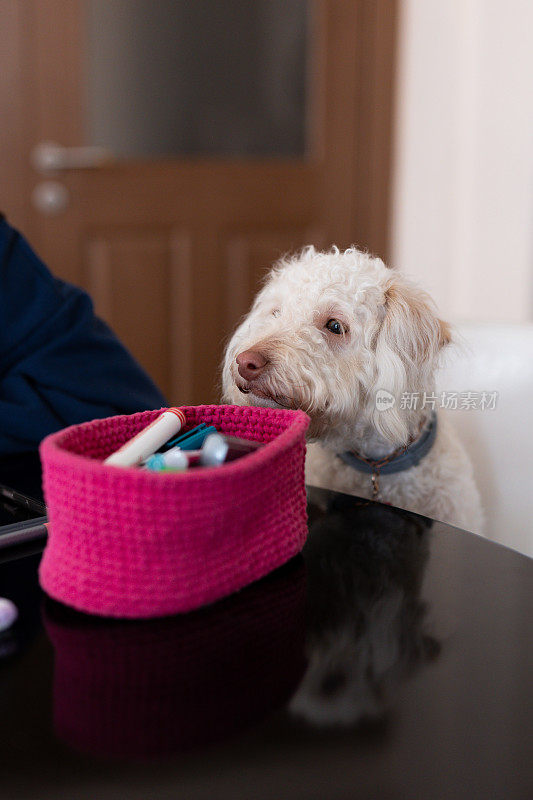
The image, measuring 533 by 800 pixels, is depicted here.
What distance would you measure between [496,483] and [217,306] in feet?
5.36

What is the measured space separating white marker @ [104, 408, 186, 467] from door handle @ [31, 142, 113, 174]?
1.95 metres

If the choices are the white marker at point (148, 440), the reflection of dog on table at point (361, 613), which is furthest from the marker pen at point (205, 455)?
the reflection of dog on table at point (361, 613)

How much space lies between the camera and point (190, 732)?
0.46 metres

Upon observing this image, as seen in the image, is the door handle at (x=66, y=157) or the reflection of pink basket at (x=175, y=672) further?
the door handle at (x=66, y=157)

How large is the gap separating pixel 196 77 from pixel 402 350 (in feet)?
6.35

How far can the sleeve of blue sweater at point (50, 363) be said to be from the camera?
1.02 meters

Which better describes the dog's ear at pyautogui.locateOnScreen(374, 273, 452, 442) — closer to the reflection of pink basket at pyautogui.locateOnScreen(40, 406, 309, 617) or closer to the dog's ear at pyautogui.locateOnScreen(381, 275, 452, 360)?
the dog's ear at pyautogui.locateOnScreen(381, 275, 452, 360)

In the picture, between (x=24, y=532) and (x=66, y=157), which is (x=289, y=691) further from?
(x=66, y=157)

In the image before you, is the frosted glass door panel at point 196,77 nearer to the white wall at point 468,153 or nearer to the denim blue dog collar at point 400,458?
the white wall at point 468,153

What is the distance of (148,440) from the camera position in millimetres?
625

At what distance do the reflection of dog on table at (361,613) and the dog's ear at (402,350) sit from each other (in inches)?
6.6

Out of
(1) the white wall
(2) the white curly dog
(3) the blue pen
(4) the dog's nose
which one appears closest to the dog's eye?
(2) the white curly dog

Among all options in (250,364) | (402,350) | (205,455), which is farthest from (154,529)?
(402,350)

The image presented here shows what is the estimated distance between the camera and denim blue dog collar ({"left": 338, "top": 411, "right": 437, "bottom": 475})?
1.05m
